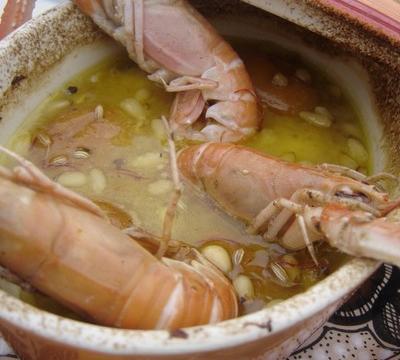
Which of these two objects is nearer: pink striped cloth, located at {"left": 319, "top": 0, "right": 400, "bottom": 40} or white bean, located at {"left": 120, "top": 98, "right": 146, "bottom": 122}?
pink striped cloth, located at {"left": 319, "top": 0, "right": 400, "bottom": 40}

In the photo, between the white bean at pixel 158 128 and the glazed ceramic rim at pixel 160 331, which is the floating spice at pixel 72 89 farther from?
the glazed ceramic rim at pixel 160 331

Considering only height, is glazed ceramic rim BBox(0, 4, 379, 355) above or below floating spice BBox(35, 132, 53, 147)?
above

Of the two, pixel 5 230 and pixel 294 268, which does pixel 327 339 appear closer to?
pixel 294 268

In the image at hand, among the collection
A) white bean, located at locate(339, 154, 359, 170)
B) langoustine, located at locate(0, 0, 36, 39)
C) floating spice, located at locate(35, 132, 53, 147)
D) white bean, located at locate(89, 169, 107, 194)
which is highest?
langoustine, located at locate(0, 0, 36, 39)

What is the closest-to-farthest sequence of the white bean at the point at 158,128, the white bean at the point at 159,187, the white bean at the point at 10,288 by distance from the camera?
the white bean at the point at 10,288 < the white bean at the point at 159,187 < the white bean at the point at 158,128

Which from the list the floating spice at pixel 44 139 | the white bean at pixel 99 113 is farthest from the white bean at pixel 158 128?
the floating spice at pixel 44 139

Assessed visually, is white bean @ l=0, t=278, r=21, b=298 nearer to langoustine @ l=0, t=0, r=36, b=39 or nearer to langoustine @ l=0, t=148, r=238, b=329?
langoustine @ l=0, t=148, r=238, b=329

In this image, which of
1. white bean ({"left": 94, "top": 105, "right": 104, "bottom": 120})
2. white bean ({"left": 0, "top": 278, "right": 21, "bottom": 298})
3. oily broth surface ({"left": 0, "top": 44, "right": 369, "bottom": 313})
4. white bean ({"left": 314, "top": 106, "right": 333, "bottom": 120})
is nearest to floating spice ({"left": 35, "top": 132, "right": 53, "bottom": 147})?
oily broth surface ({"left": 0, "top": 44, "right": 369, "bottom": 313})

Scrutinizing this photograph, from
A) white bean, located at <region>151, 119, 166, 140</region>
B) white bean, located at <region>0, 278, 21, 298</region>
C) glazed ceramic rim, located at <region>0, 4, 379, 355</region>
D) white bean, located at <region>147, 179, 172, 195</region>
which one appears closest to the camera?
glazed ceramic rim, located at <region>0, 4, 379, 355</region>
